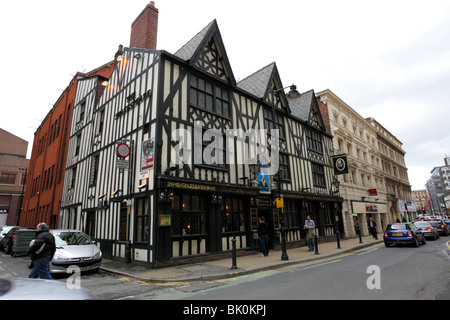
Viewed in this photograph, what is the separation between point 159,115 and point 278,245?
34.4 ft

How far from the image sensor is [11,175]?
41500 millimetres

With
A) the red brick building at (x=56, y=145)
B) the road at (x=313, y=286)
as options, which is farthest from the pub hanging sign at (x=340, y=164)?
the red brick building at (x=56, y=145)

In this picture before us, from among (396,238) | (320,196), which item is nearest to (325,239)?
(320,196)

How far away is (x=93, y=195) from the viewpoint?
15211 millimetres

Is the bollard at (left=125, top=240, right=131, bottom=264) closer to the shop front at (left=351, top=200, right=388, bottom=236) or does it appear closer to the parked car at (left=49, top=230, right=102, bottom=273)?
the parked car at (left=49, top=230, right=102, bottom=273)

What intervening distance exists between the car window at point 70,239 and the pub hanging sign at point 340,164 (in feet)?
65.6

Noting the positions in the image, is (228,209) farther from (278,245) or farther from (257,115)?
(257,115)

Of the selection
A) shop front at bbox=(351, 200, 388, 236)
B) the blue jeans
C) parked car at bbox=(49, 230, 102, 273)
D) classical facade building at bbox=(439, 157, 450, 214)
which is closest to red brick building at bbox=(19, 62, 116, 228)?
parked car at bbox=(49, 230, 102, 273)

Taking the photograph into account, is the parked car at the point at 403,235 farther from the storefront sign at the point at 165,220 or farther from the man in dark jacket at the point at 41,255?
the man in dark jacket at the point at 41,255

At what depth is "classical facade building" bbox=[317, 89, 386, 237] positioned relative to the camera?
24.8 metres

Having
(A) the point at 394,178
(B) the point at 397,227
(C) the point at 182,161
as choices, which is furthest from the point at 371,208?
(C) the point at 182,161

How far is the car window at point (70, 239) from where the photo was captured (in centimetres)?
962

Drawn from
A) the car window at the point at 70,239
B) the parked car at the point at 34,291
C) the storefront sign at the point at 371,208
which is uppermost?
the storefront sign at the point at 371,208

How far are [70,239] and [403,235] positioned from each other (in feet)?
55.9
